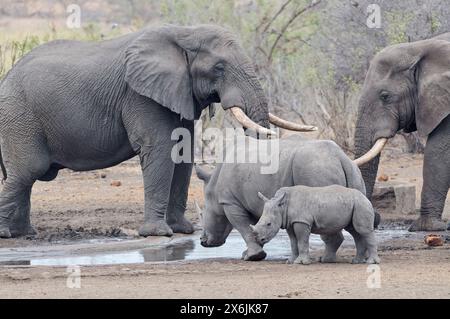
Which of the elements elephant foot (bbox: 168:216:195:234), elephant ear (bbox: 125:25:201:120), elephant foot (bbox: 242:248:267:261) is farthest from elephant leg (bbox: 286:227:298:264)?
elephant foot (bbox: 168:216:195:234)

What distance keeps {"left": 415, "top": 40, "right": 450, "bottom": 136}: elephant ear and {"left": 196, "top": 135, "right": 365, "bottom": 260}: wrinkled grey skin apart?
2.62 m

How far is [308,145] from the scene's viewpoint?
11781 mm

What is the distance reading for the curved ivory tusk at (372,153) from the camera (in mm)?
14095

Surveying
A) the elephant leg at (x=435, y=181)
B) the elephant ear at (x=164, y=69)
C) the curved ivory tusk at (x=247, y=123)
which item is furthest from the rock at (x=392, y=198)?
the curved ivory tusk at (x=247, y=123)

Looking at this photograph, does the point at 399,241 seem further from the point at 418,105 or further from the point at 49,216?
the point at 49,216

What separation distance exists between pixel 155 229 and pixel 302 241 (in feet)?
9.75

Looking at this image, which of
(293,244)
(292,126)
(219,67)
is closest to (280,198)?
(293,244)

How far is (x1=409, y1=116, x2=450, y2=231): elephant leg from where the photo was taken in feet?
47.2

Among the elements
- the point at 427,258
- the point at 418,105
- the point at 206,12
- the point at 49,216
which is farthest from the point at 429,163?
the point at 206,12

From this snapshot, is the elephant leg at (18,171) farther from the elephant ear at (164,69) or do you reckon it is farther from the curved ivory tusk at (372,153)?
the curved ivory tusk at (372,153)

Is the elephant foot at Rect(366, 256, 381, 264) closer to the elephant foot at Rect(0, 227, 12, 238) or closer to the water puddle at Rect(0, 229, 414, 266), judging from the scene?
the water puddle at Rect(0, 229, 414, 266)

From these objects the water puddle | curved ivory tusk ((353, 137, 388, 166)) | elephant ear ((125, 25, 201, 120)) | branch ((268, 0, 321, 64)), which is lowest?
the water puddle

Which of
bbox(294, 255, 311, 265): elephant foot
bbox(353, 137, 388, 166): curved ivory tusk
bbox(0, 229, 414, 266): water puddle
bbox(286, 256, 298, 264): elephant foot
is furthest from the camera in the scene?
bbox(353, 137, 388, 166): curved ivory tusk

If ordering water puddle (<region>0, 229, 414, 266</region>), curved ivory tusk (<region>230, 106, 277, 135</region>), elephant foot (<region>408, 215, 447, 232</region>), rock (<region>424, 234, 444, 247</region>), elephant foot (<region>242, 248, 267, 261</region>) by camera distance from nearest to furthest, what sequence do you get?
elephant foot (<region>242, 248, 267, 261</region>), water puddle (<region>0, 229, 414, 266</region>), rock (<region>424, 234, 444, 247</region>), curved ivory tusk (<region>230, 106, 277, 135</region>), elephant foot (<region>408, 215, 447, 232</region>)
